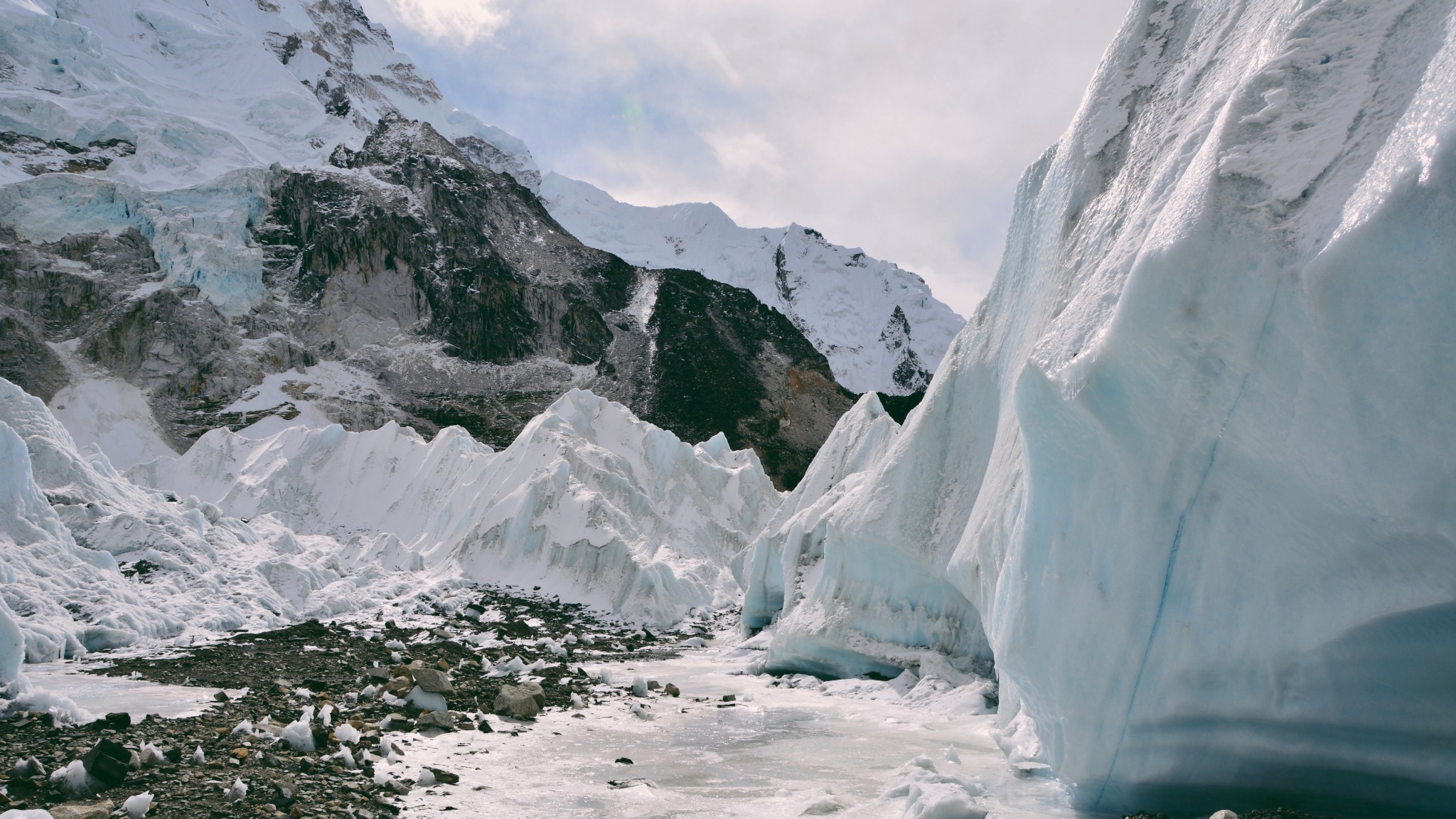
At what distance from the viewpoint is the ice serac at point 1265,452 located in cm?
447

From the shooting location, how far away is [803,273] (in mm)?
118750

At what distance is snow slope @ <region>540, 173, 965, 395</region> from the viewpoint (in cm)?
11062

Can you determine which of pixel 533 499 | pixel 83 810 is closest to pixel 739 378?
pixel 533 499

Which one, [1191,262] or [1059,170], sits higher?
[1059,170]

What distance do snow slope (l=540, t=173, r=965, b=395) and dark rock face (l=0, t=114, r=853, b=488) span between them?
22773 mm

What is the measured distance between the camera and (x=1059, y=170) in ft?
29.6

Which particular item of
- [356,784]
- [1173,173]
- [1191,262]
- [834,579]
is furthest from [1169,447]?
[834,579]

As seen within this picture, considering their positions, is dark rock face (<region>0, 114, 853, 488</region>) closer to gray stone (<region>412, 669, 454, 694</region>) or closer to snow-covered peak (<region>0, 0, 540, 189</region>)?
snow-covered peak (<region>0, 0, 540, 189</region>)

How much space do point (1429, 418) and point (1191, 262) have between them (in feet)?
4.81

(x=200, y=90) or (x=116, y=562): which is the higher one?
(x=200, y=90)

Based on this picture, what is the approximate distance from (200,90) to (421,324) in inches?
1398

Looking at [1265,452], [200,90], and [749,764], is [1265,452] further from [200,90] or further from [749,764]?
[200,90]

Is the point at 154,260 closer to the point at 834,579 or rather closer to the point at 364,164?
the point at 364,164

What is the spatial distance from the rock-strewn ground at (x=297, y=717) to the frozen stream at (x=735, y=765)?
0.47 meters
